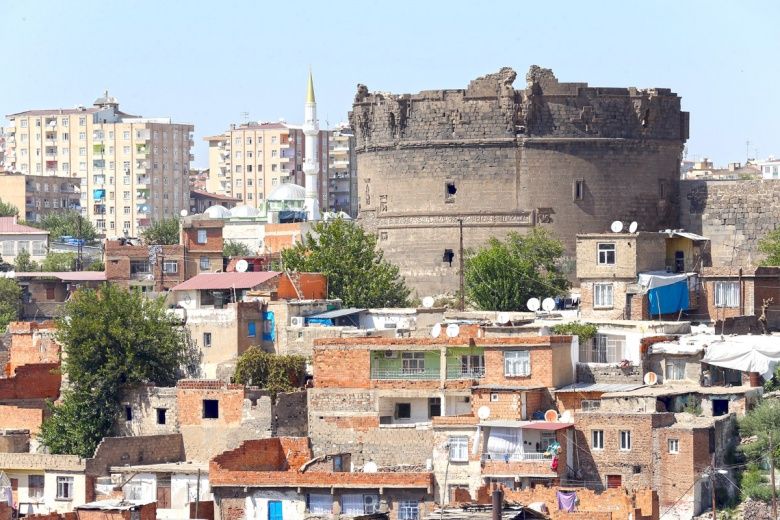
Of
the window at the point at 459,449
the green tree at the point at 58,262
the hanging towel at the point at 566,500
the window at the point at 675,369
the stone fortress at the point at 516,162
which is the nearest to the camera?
the hanging towel at the point at 566,500

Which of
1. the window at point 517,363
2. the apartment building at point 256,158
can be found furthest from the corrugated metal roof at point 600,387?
the apartment building at point 256,158

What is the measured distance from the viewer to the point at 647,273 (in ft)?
174

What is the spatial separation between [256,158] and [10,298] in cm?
7497

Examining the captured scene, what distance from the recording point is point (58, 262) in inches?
3442

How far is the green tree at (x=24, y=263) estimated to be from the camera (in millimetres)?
85875

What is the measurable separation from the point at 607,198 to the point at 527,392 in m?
17.7

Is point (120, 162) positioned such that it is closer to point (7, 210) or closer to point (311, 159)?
point (7, 210)

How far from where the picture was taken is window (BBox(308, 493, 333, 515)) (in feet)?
146

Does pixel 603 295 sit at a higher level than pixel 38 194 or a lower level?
lower

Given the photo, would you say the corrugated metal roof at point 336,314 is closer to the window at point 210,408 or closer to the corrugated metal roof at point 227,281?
Answer: the corrugated metal roof at point 227,281

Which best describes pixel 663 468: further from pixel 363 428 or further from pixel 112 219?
pixel 112 219

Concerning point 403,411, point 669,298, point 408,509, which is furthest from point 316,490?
point 669,298

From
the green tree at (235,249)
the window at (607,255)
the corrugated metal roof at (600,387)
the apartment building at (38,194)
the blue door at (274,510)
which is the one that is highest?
the apartment building at (38,194)

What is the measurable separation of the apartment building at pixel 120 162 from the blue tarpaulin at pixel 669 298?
84650 mm
